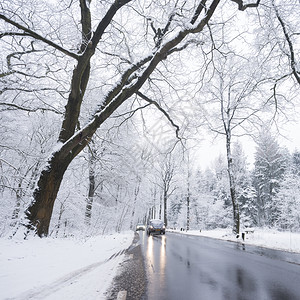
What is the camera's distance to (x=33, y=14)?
7.05 meters

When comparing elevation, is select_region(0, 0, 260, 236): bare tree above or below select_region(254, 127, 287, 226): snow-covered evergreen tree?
below

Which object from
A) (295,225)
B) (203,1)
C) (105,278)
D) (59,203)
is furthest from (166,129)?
(295,225)

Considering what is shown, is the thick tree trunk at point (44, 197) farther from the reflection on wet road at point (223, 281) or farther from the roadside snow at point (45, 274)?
the reflection on wet road at point (223, 281)

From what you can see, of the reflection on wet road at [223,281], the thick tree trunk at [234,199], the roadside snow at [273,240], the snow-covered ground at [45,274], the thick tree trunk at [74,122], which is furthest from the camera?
the thick tree trunk at [234,199]

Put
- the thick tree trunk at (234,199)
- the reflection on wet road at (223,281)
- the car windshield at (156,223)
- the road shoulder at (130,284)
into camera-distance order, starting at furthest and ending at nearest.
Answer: the car windshield at (156,223), the thick tree trunk at (234,199), the reflection on wet road at (223,281), the road shoulder at (130,284)

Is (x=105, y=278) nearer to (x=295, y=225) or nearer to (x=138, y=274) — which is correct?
(x=138, y=274)

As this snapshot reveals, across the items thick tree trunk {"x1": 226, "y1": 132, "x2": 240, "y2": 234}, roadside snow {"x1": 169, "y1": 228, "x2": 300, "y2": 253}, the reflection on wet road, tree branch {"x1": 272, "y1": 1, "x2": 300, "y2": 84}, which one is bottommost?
the reflection on wet road

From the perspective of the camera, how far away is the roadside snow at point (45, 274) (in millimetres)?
3320

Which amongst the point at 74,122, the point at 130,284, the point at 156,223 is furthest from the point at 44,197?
the point at 156,223

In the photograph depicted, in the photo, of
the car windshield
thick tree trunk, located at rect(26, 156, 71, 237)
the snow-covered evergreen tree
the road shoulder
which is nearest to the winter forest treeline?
thick tree trunk, located at rect(26, 156, 71, 237)

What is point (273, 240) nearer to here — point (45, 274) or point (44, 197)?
point (44, 197)

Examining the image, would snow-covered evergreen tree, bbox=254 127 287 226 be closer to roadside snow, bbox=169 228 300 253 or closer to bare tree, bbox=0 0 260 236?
roadside snow, bbox=169 228 300 253

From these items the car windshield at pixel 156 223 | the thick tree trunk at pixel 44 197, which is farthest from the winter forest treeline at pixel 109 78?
the car windshield at pixel 156 223

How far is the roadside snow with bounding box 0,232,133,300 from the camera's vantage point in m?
3.32
